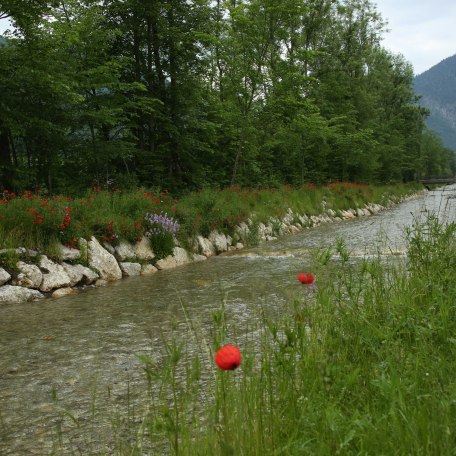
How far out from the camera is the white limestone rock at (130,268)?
32.1ft

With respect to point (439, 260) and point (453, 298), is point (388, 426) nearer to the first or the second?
point (453, 298)

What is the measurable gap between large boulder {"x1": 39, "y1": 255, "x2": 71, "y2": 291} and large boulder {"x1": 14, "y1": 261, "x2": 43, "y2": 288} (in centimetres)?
10

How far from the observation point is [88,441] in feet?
10.00

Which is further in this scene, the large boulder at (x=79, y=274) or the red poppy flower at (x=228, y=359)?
the large boulder at (x=79, y=274)

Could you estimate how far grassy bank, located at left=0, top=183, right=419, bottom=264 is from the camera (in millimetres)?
8781

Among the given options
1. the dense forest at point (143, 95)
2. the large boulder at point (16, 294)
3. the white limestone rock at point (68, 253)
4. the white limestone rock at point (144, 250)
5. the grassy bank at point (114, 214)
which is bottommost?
the large boulder at point (16, 294)

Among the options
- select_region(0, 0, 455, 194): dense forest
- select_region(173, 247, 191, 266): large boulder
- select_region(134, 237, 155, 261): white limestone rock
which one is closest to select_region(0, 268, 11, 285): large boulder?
select_region(134, 237, 155, 261): white limestone rock

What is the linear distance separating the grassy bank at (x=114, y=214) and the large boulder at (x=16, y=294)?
3.05 ft

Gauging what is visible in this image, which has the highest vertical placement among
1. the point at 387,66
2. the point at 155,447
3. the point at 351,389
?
the point at 387,66

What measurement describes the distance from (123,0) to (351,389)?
18088mm

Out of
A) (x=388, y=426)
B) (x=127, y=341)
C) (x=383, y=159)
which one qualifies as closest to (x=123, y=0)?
(x=127, y=341)

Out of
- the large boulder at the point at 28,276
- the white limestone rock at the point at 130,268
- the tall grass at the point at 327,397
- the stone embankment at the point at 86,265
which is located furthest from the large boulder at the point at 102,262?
the tall grass at the point at 327,397

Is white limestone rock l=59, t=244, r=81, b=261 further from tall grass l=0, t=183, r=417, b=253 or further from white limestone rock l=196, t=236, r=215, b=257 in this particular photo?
white limestone rock l=196, t=236, r=215, b=257

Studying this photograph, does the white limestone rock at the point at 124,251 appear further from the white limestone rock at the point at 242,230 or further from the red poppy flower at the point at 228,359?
the red poppy flower at the point at 228,359
